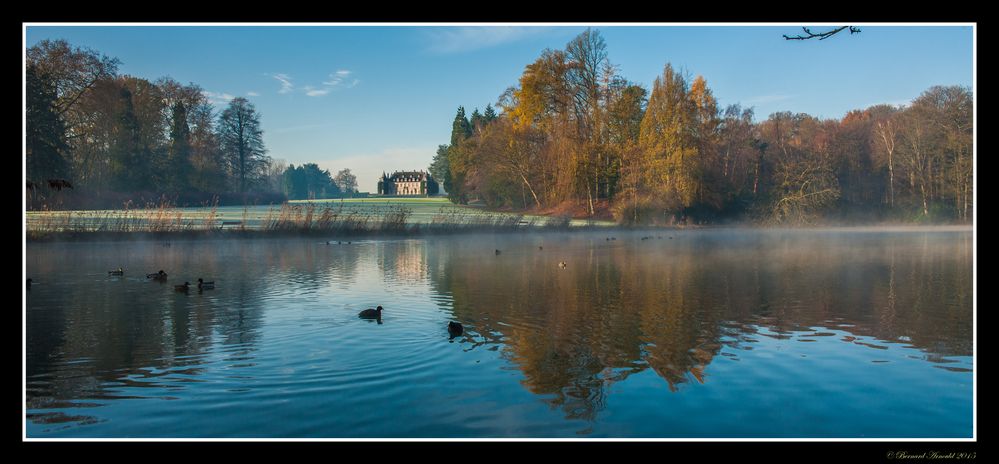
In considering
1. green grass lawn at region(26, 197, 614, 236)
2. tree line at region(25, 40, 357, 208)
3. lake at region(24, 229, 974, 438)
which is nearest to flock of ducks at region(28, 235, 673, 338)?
lake at region(24, 229, 974, 438)

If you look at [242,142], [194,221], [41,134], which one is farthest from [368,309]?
[242,142]

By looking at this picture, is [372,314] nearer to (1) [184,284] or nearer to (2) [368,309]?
(2) [368,309]

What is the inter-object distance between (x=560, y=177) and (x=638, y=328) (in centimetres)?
4385

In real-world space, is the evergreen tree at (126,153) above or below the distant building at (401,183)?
below

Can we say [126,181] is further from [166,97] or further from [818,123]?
[818,123]

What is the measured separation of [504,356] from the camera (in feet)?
28.2

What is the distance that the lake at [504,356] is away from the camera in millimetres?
6070

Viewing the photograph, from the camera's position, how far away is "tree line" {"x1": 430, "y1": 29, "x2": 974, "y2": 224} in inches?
2028

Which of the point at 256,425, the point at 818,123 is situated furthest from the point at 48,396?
the point at 818,123

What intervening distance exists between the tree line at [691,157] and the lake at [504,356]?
34.7 meters

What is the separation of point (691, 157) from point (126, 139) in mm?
47227

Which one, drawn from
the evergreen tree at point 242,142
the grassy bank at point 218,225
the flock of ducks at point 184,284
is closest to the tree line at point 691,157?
the grassy bank at point 218,225

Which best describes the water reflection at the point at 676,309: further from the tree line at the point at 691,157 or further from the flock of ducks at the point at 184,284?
the tree line at the point at 691,157
